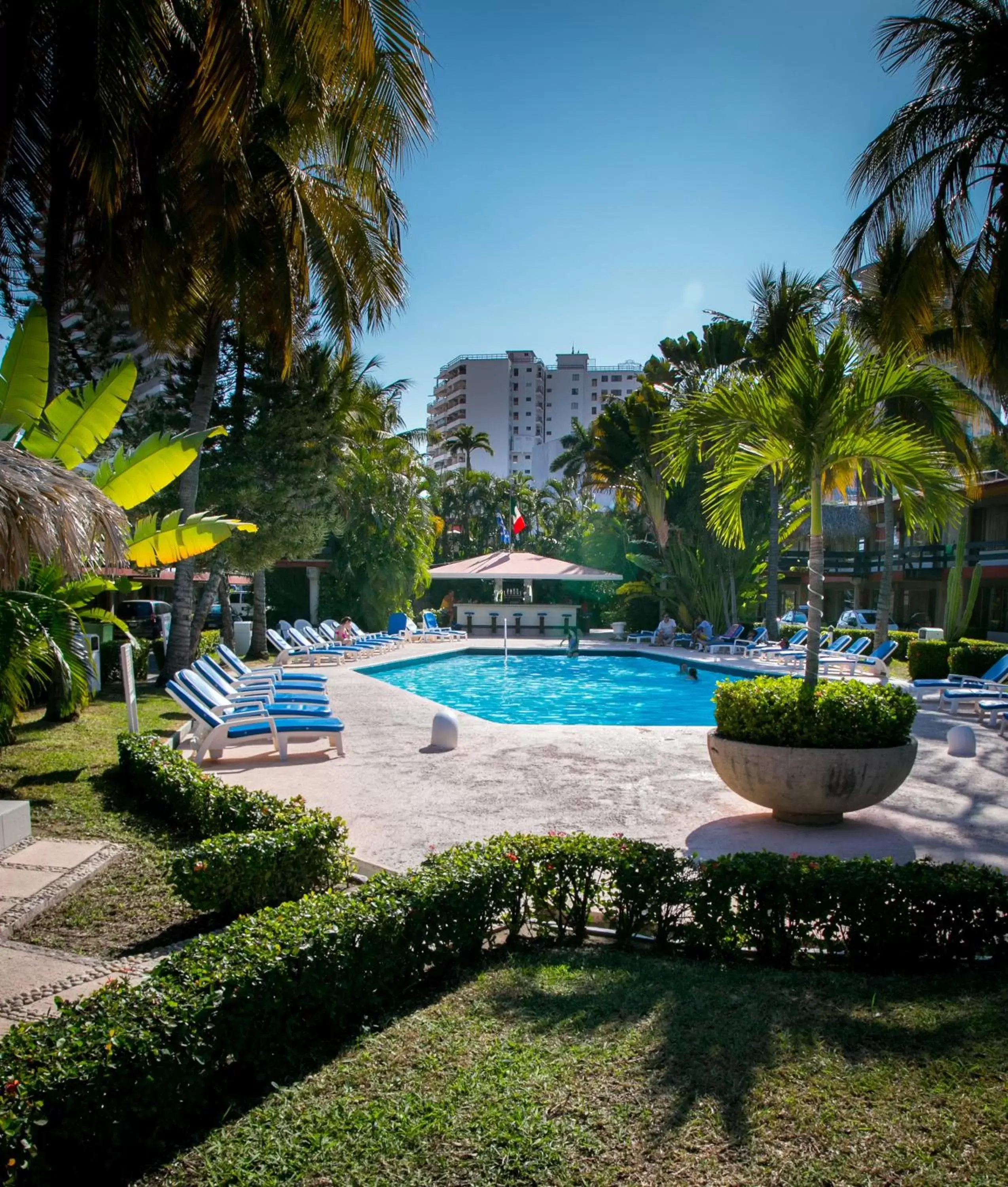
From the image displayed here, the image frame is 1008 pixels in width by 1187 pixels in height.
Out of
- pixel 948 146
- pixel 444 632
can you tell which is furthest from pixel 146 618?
pixel 948 146

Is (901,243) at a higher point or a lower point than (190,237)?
higher

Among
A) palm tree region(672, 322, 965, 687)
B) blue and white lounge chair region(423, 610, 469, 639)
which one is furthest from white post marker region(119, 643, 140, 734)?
blue and white lounge chair region(423, 610, 469, 639)

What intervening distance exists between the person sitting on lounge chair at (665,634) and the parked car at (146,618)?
1505 centimetres

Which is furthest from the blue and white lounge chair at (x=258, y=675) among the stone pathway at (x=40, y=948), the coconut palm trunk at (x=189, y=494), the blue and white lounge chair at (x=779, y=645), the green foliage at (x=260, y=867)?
the blue and white lounge chair at (x=779, y=645)

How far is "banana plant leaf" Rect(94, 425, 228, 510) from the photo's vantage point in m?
7.00

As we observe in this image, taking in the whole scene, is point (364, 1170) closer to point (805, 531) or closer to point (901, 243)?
point (901, 243)

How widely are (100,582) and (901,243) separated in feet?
44.3

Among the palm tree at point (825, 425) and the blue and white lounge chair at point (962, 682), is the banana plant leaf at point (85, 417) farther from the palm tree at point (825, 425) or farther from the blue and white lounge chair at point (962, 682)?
the blue and white lounge chair at point (962, 682)

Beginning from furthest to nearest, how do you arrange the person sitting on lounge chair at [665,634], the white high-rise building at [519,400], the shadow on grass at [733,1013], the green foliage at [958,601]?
the white high-rise building at [519,400] → the person sitting on lounge chair at [665,634] → the green foliage at [958,601] → the shadow on grass at [733,1013]

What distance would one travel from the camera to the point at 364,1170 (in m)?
2.84

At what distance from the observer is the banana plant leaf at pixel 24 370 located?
708 cm

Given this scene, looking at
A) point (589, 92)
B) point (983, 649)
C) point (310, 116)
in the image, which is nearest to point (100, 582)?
point (310, 116)

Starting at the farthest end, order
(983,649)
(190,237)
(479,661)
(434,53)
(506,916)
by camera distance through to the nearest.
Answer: (479,661)
(983,649)
(190,237)
(434,53)
(506,916)

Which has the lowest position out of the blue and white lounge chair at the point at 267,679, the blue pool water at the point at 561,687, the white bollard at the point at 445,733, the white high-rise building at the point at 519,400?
the blue pool water at the point at 561,687
